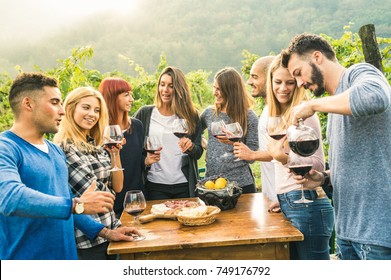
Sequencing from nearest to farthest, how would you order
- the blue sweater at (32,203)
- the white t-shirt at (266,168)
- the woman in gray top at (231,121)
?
the blue sweater at (32,203) → the white t-shirt at (266,168) → the woman in gray top at (231,121)

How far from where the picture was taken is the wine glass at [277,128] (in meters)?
1.77

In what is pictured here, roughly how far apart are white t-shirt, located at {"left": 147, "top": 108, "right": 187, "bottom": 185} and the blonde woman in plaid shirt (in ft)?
1.71

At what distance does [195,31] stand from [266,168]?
2.98 m

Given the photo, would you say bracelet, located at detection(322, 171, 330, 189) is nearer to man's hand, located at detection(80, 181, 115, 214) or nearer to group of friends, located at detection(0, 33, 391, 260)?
group of friends, located at detection(0, 33, 391, 260)

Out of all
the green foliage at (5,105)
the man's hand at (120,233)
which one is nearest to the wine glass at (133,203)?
the man's hand at (120,233)

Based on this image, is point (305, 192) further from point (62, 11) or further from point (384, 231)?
point (62, 11)

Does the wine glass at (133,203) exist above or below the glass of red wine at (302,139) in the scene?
below

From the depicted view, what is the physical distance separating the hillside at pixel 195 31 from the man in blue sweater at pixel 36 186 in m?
1.18

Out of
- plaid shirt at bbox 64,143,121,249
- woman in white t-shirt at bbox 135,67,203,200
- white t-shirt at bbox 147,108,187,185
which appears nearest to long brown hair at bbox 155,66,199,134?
woman in white t-shirt at bbox 135,67,203,200

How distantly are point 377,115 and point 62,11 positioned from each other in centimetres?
191

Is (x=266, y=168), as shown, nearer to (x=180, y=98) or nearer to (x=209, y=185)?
(x=209, y=185)

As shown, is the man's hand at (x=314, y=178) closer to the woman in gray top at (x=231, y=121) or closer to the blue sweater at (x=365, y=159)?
the blue sweater at (x=365, y=159)

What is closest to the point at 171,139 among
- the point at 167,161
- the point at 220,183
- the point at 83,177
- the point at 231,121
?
the point at 167,161
